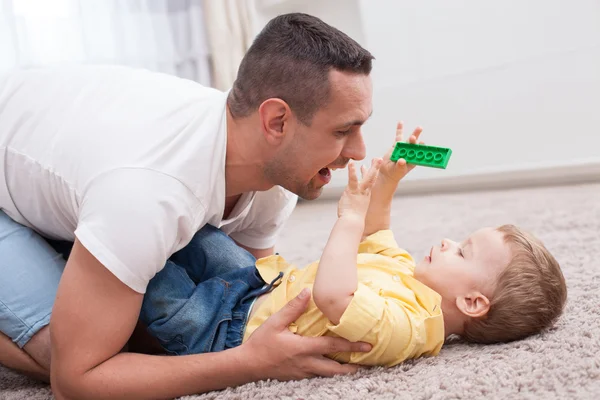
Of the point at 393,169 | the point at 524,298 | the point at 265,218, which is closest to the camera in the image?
the point at 524,298

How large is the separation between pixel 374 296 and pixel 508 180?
6.35 ft

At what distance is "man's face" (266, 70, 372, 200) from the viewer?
1090 mm

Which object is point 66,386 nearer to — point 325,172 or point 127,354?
point 127,354

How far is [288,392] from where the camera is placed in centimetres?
91

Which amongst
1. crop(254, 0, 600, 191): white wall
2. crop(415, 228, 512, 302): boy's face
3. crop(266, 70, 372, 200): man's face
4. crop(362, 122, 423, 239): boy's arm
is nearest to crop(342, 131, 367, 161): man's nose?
crop(266, 70, 372, 200): man's face

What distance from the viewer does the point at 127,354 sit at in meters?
0.97

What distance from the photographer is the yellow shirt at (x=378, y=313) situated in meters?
0.94

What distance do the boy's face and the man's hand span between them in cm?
19

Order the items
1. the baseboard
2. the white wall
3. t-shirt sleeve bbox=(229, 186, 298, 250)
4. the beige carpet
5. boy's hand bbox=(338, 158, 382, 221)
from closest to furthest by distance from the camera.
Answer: the beige carpet
boy's hand bbox=(338, 158, 382, 221)
t-shirt sleeve bbox=(229, 186, 298, 250)
the white wall
the baseboard

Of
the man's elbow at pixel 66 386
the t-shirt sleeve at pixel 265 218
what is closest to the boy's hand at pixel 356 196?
the t-shirt sleeve at pixel 265 218

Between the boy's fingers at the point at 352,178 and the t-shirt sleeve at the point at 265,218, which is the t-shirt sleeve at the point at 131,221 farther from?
the t-shirt sleeve at the point at 265,218

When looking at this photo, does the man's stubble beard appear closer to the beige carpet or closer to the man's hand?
the man's hand

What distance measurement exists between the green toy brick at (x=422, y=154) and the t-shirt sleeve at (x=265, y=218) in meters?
0.28

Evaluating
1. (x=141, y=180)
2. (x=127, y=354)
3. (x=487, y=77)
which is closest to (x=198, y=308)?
(x=127, y=354)
